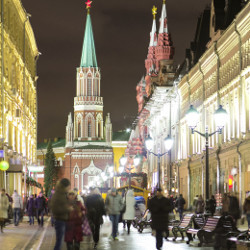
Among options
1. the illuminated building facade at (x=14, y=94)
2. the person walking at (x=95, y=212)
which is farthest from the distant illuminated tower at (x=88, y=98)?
the person walking at (x=95, y=212)

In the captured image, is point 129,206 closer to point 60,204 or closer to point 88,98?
point 60,204

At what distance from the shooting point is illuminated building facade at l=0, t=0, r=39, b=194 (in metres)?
51.4

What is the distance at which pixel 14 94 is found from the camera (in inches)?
2228

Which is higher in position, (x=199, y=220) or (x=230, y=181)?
(x=230, y=181)

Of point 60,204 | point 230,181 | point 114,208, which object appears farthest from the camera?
point 230,181

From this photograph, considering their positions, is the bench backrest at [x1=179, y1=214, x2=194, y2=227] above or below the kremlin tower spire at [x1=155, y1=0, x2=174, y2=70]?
below

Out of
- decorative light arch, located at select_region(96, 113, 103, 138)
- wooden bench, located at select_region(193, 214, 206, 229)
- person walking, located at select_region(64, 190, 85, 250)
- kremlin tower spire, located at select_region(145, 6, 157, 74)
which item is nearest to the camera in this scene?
person walking, located at select_region(64, 190, 85, 250)

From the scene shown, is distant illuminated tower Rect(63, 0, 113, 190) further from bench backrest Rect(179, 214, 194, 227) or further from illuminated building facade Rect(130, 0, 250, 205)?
bench backrest Rect(179, 214, 194, 227)

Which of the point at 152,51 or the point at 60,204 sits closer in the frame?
the point at 60,204

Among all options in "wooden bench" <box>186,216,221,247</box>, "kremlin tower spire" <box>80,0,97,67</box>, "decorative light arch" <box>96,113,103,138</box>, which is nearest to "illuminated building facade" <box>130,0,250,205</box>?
"wooden bench" <box>186,216,221,247</box>

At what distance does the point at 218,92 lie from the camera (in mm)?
50750

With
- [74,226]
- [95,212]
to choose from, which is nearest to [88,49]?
[95,212]

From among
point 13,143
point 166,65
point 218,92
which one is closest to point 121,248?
point 218,92

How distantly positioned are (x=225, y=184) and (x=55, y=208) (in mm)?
31961
